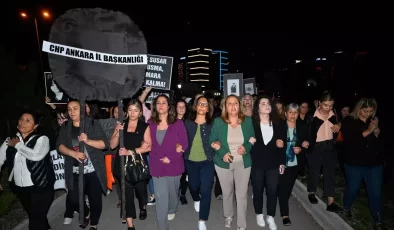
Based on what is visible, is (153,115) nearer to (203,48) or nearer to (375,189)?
(375,189)

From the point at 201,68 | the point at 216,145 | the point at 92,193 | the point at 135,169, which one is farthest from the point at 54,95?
the point at 201,68

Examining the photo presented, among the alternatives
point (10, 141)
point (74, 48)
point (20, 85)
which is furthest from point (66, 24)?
point (20, 85)

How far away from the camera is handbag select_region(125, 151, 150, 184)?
4895mm

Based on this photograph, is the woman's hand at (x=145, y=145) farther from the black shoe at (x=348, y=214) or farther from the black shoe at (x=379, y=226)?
the black shoe at (x=379, y=226)

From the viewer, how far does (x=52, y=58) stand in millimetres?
4434

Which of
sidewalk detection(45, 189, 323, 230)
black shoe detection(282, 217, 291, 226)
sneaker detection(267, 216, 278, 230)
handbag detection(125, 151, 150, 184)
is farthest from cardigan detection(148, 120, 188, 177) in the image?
black shoe detection(282, 217, 291, 226)

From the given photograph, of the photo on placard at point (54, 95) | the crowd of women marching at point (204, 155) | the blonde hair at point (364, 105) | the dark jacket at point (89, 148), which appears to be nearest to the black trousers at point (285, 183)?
the crowd of women marching at point (204, 155)

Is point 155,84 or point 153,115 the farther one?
point 155,84

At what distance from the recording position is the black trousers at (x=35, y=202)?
14.4ft

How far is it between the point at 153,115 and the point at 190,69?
130737 millimetres

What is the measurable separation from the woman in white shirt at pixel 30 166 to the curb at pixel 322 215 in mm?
4659

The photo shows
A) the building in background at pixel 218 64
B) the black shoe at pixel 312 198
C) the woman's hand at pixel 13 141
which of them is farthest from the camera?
the building in background at pixel 218 64

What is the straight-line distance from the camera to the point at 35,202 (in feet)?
14.4

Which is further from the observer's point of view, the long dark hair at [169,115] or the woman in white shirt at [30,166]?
the long dark hair at [169,115]
